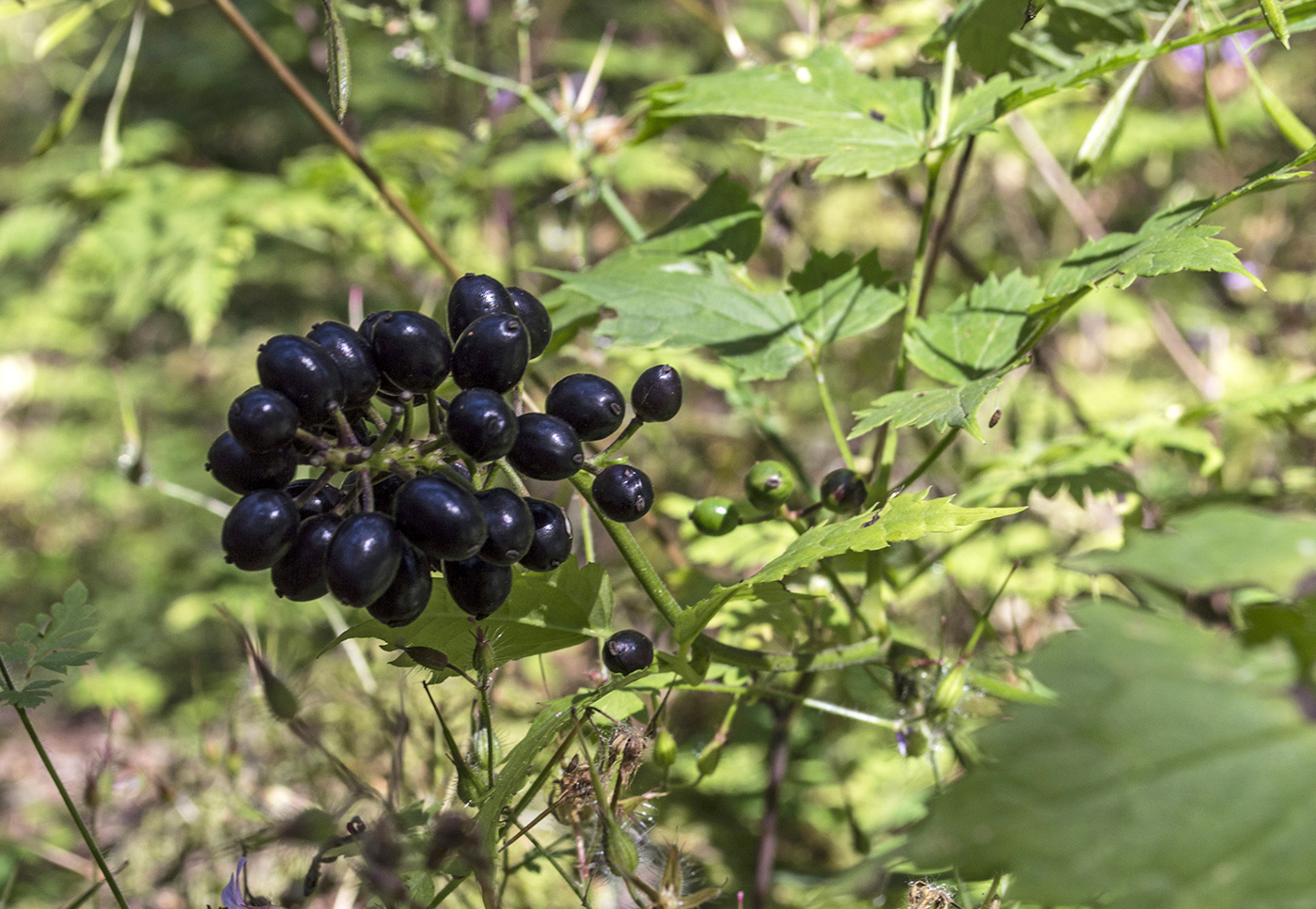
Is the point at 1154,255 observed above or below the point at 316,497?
above

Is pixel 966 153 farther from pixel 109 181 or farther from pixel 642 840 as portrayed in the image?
pixel 109 181

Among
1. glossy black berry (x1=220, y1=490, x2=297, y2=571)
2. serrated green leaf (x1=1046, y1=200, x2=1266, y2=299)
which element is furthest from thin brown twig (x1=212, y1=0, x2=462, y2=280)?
serrated green leaf (x1=1046, y1=200, x2=1266, y2=299)

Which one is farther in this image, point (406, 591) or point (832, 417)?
point (832, 417)

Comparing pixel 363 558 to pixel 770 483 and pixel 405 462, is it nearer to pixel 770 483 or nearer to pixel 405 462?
pixel 405 462

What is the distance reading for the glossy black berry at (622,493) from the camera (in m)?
1.09

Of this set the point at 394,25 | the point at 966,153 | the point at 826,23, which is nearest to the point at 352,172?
the point at 394,25

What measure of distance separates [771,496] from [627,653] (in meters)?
0.37

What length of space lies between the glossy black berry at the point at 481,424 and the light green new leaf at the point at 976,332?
75 centimetres

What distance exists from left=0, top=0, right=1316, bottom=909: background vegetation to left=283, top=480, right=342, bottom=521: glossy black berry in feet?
0.99

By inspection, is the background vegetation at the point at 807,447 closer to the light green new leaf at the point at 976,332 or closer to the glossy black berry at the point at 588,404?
the light green new leaf at the point at 976,332

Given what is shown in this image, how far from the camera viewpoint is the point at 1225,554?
717 millimetres

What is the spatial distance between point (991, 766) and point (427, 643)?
0.77 meters

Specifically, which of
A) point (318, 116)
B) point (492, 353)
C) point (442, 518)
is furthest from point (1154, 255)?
point (318, 116)

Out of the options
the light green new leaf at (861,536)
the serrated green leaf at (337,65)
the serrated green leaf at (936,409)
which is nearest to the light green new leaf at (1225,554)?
the light green new leaf at (861,536)
